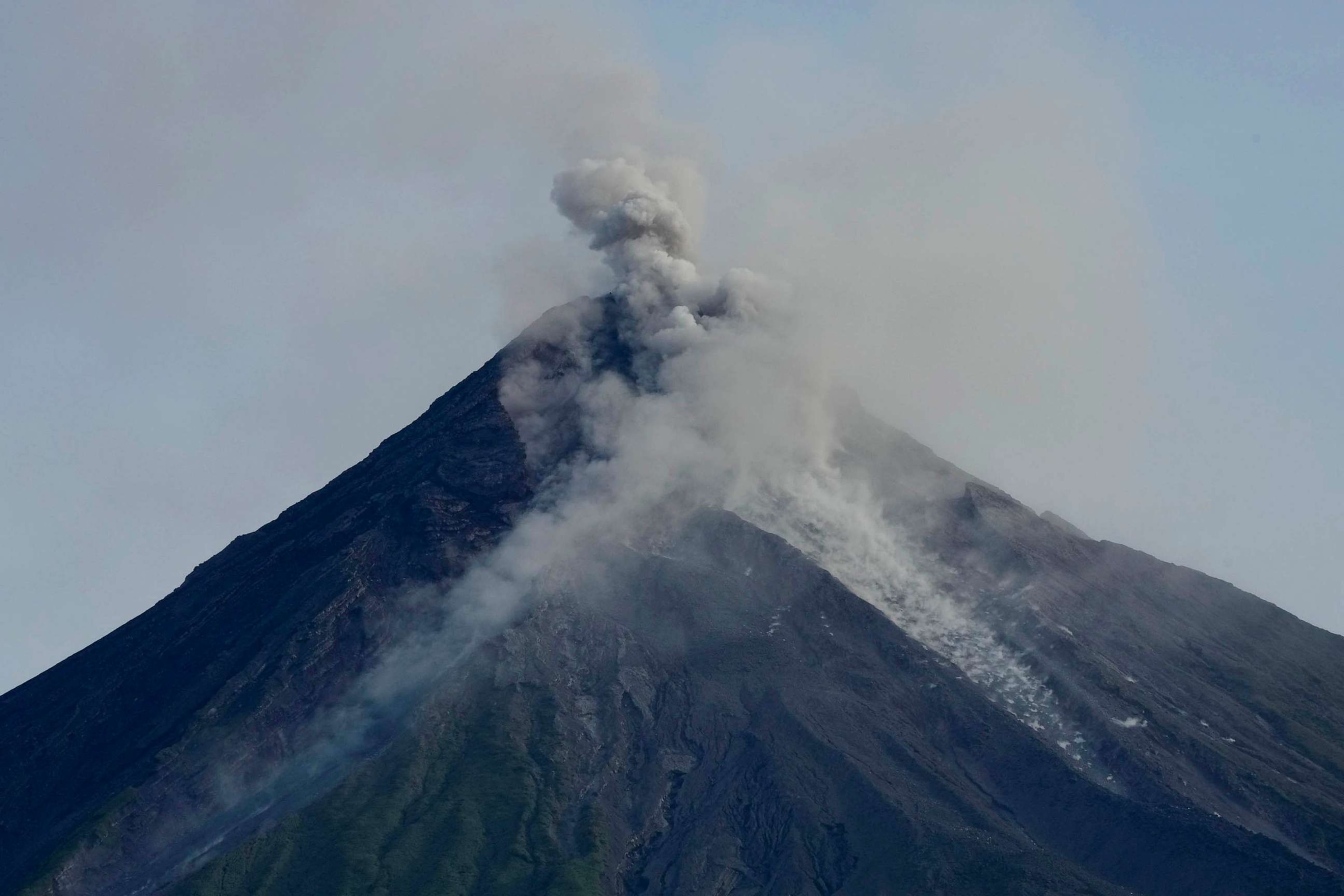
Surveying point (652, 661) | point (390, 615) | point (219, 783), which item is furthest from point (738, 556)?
point (219, 783)

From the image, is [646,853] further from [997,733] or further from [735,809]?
[997,733]

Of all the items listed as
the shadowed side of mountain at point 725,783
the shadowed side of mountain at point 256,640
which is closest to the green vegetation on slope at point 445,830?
the shadowed side of mountain at point 725,783

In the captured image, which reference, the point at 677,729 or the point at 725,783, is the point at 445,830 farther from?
the point at 725,783

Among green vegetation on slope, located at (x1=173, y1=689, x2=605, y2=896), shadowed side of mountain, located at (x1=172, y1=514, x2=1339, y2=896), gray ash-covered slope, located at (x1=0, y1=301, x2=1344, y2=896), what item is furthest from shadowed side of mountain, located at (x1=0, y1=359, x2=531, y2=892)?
shadowed side of mountain, located at (x1=172, y1=514, x2=1339, y2=896)

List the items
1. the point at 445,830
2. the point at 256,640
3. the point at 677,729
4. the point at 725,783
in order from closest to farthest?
the point at 445,830, the point at 725,783, the point at 677,729, the point at 256,640

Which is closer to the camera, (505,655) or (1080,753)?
(1080,753)

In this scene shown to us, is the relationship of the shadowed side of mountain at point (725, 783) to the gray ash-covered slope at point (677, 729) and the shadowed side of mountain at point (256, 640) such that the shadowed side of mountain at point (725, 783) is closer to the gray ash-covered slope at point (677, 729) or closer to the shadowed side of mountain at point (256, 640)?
the gray ash-covered slope at point (677, 729)

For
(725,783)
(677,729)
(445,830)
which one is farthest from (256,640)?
(725,783)
